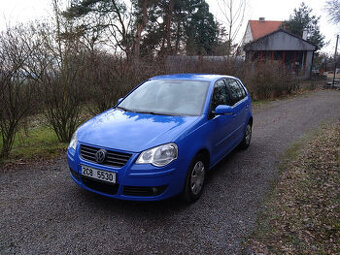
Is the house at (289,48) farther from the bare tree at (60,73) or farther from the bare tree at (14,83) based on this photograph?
the bare tree at (14,83)

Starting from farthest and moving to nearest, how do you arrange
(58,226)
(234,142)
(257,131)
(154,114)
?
(257,131) < (234,142) < (154,114) < (58,226)

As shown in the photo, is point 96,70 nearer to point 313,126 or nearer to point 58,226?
point 58,226

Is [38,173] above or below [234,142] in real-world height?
below

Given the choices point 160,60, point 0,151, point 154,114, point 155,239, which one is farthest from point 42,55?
point 160,60

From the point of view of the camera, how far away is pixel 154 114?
394 cm

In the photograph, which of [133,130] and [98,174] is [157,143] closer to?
[133,130]

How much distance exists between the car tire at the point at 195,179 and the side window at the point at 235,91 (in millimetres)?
1779

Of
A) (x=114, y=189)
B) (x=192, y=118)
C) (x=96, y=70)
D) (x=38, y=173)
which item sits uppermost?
(x=96, y=70)

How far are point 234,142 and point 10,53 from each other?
177 inches

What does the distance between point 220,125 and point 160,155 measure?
4.86ft

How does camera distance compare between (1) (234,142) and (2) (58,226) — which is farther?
(1) (234,142)

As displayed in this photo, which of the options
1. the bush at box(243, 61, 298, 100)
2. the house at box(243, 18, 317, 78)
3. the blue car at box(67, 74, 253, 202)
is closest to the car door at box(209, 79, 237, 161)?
the blue car at box(67, 74, 253, 202)

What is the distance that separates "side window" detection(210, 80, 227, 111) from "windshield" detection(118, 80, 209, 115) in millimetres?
174

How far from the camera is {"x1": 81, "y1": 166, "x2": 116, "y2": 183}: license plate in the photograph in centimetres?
305
